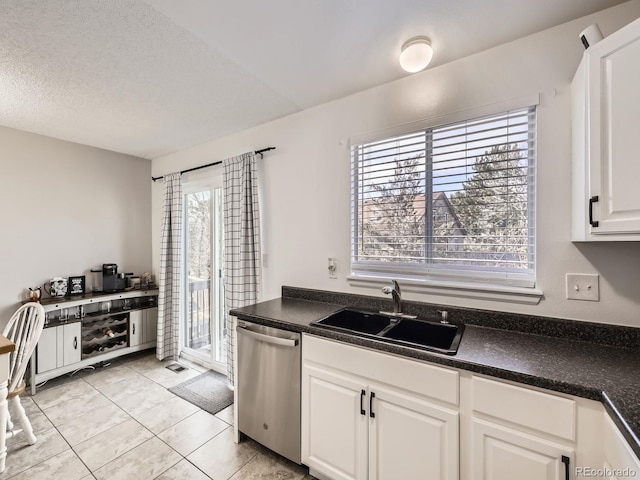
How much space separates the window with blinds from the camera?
1.61m

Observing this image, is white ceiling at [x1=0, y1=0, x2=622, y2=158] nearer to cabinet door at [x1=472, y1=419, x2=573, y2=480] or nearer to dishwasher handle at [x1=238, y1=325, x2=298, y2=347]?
dishwasher handle at [x1=238, y1=325, x2=298, y2=347]

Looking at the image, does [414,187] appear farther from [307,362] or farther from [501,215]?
[307,362]

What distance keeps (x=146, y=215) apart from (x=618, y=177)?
4435 millimetres

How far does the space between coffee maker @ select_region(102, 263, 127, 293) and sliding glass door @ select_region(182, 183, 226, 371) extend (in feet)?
2.47

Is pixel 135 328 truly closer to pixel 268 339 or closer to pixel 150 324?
pixel 150 324

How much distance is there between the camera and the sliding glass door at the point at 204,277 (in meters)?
3.15

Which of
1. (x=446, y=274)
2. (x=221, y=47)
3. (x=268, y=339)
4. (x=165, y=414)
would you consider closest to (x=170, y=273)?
(x=165, y=414)

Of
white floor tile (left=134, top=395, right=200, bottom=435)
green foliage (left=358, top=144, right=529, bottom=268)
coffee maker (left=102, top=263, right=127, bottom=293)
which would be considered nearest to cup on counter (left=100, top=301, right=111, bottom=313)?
coffee maker (left=102, top=263, right=127, bottom=293)

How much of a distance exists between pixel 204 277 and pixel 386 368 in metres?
2.58

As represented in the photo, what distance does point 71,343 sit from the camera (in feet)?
9.34

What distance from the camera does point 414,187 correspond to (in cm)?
195

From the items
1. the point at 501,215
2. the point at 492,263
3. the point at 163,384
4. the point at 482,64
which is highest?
the point at 482,64

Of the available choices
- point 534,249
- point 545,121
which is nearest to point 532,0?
point 545,121

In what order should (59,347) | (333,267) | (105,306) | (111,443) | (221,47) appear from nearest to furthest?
(221,47) → (111,443) → (333,267) → (59,347) → (105,306)
